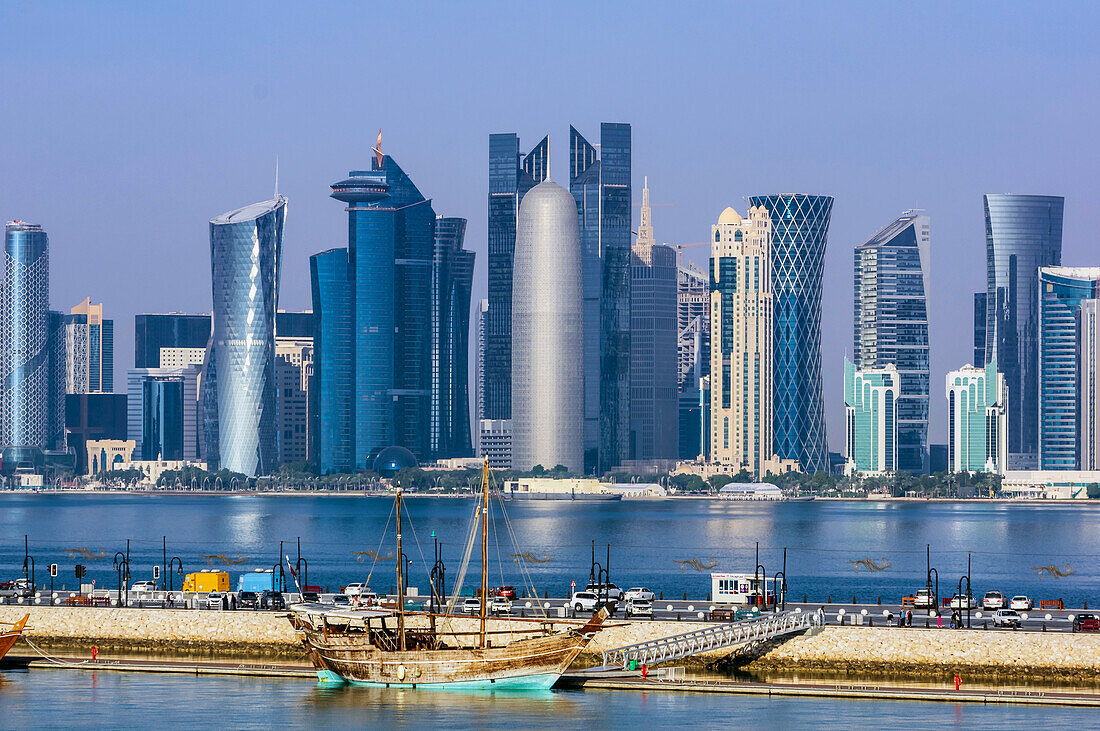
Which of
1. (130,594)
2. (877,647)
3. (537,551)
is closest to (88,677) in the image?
(130,594)

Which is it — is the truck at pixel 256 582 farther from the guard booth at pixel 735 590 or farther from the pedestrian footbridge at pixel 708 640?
the pedestrian footbridge at pixel 708 640

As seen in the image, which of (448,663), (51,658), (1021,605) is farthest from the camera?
(1021,605)

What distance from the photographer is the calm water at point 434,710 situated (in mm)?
64875

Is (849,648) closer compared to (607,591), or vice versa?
(849,648)

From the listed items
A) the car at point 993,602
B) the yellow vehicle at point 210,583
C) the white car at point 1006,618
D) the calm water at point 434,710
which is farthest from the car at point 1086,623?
the yellow vehicle at point 210,583

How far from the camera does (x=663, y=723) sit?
6512 centimetres

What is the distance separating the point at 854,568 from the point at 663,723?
9865cm

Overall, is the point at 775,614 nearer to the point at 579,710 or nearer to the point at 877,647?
the point at 877,647

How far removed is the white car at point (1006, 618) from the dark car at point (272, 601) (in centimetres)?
3185

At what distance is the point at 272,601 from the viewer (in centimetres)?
8969

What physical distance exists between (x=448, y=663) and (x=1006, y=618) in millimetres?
24223

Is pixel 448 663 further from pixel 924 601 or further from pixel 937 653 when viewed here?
pixel 924 601

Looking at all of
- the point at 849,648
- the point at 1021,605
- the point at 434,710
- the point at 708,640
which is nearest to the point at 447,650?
the point at 434,710

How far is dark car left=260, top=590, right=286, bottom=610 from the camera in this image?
87.2 m
